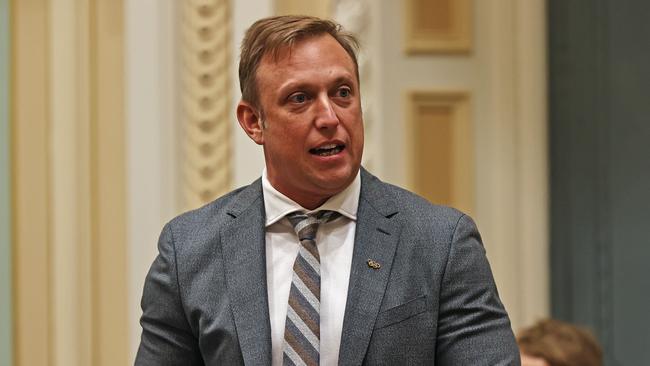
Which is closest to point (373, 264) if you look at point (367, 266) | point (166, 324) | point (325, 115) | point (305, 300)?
point (367, 266)

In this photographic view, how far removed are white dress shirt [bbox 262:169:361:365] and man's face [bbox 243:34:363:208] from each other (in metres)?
0.04

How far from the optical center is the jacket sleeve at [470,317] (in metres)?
1.69

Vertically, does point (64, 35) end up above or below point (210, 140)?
above

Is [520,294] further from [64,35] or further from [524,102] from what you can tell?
[64,35]

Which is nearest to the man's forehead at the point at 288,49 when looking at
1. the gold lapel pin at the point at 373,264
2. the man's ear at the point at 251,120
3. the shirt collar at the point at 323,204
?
the man's ear at the point at 251,120

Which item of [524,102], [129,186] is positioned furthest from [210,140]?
[524,102]

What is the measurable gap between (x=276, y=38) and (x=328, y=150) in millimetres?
191

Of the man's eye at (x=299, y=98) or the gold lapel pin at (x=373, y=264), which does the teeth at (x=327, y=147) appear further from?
the gold lapel pin at (x=373, y=264)

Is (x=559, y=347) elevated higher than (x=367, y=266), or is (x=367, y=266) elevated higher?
(x=367, y=266)

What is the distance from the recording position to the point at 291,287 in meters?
1.74

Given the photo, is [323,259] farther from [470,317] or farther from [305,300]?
[470,317]

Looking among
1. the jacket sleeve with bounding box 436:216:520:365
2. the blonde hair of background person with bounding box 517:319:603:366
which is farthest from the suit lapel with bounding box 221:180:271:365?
the blonde hair of background person with bounding box 517:319:603:366

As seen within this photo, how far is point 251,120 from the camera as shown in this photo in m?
1.87

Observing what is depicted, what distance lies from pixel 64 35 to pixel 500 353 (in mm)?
1958
